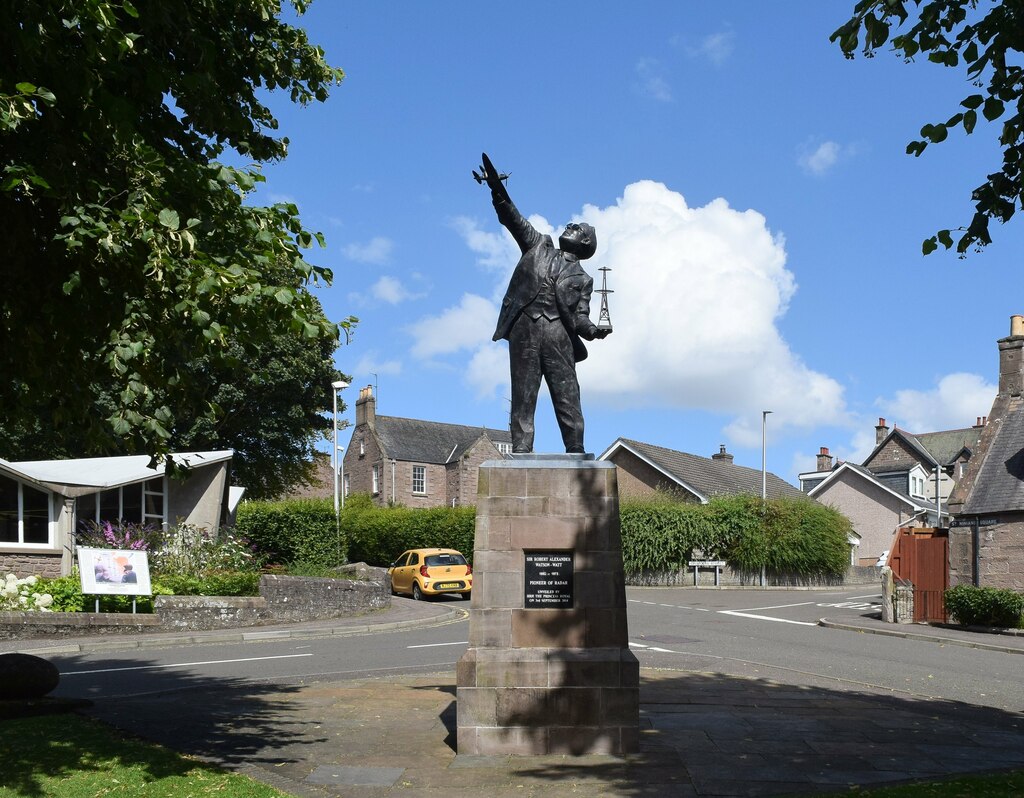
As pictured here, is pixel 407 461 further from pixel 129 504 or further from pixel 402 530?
pixel 129 504

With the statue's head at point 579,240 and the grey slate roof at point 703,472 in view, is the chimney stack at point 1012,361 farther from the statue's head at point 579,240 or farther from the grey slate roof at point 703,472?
the statue's head at point 579,240

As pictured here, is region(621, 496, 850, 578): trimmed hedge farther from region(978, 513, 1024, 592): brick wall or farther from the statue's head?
the statue's head

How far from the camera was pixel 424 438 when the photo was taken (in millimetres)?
64875

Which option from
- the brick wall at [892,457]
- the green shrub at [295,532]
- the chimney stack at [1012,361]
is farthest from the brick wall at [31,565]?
the brick wall at [892,457]

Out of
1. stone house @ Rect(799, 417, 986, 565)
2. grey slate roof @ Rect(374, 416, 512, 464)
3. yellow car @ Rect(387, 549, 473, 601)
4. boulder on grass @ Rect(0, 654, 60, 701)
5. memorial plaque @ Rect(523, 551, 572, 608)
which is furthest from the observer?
grey slate roof @ Rect(374, 416, 512, 464)

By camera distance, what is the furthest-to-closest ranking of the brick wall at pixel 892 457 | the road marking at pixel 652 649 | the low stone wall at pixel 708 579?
the brick wall at pixel 892 457 < the low stone wall at pixel 708 579 < the road marking at pixel 652 649

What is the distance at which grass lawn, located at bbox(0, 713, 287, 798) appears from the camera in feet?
23.4

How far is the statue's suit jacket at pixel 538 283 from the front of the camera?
9570mm

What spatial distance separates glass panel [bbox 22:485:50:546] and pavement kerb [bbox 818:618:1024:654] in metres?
19.0

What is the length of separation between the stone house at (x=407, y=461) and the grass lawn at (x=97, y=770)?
51577 millimetres

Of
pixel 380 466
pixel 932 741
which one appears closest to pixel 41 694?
pixel 932 741

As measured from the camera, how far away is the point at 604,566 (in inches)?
345

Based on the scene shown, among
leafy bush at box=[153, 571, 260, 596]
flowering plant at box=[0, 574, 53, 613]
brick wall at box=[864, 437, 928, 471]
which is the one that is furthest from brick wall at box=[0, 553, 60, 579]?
brick wall at box=[864, 437, 928, 471]

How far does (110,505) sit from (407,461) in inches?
Result: 1415
